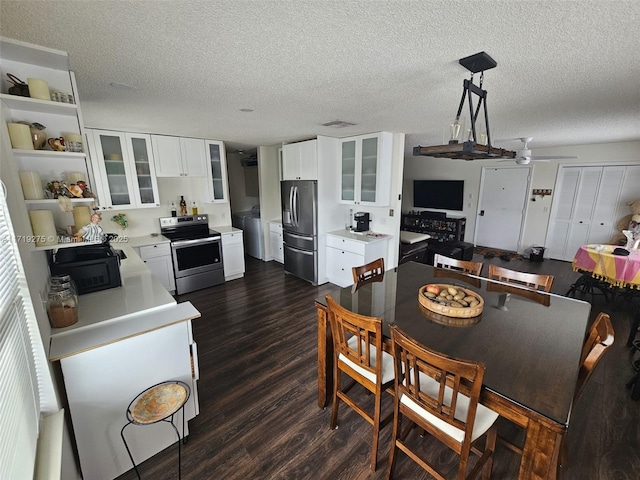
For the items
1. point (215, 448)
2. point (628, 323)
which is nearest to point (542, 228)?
point (628, 323)

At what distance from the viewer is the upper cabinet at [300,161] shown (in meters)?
4.24

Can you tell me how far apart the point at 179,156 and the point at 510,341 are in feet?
14.8

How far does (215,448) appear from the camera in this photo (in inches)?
71.9

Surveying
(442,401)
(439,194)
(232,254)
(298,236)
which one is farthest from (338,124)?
(439,194)

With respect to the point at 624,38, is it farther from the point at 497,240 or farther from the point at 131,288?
the point at 497,240

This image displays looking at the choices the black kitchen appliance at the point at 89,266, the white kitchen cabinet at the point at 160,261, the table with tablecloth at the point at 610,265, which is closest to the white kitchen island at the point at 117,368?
the black kitchen appliance at the point at 89,266

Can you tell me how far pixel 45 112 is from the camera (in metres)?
1.58

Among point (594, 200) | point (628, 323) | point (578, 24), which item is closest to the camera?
point (578, 24)

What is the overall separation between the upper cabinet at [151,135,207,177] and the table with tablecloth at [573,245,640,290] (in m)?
5.56

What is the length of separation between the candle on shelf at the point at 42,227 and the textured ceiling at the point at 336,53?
32.7 inches

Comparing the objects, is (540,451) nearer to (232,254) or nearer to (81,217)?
(81,217)

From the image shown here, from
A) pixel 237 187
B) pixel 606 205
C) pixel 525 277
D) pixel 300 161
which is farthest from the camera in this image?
pixel 237 187

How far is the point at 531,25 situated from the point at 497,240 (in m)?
6.35

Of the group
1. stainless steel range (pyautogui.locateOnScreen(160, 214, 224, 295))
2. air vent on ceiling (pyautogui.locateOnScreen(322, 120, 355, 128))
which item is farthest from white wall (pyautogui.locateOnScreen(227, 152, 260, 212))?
air vent on ceiling (pyautogui.locateOnScreen(322, 120, 355, 128))
